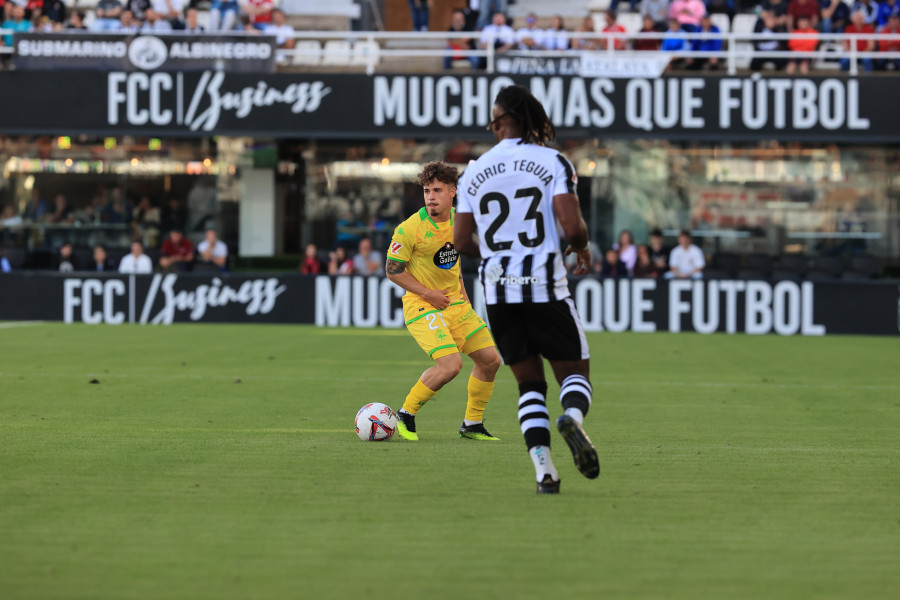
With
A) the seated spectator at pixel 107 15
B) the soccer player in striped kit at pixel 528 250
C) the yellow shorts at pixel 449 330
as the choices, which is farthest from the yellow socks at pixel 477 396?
the seated spectator at pixel 107 15

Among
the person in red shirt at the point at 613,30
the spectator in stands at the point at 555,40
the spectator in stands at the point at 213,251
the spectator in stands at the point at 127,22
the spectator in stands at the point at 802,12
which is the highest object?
the spectator in stands at the point at 802,12

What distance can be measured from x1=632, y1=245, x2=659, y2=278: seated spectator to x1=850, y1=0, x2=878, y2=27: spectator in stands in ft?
23.6

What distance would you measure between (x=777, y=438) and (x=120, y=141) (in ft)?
71.6

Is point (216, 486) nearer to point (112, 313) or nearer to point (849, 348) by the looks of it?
point (849, 348)

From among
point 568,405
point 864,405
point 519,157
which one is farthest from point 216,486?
point 864,405

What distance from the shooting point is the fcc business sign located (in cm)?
2469

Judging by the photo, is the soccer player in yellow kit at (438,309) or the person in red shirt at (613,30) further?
the person in red shirt at (613,30)

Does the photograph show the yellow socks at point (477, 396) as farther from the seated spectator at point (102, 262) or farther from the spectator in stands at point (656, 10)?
the spectator in stands at point (656, 10)

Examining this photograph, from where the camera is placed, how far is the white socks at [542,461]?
20.4ft

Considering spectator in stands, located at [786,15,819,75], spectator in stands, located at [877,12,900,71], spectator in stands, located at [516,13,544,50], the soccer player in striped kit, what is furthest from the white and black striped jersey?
spectator in stands, located at [877,12,900,71]

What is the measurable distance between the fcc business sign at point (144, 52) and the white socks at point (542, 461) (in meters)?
19.6

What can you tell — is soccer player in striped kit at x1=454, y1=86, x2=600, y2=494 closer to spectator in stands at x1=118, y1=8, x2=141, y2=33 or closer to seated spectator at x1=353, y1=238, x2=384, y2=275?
seated spectator at x1=353, y1=238, x2=384, y2=275

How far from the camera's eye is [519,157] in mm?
6074

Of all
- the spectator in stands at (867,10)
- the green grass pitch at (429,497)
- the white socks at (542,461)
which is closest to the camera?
the green grass pitch at (429,497)
